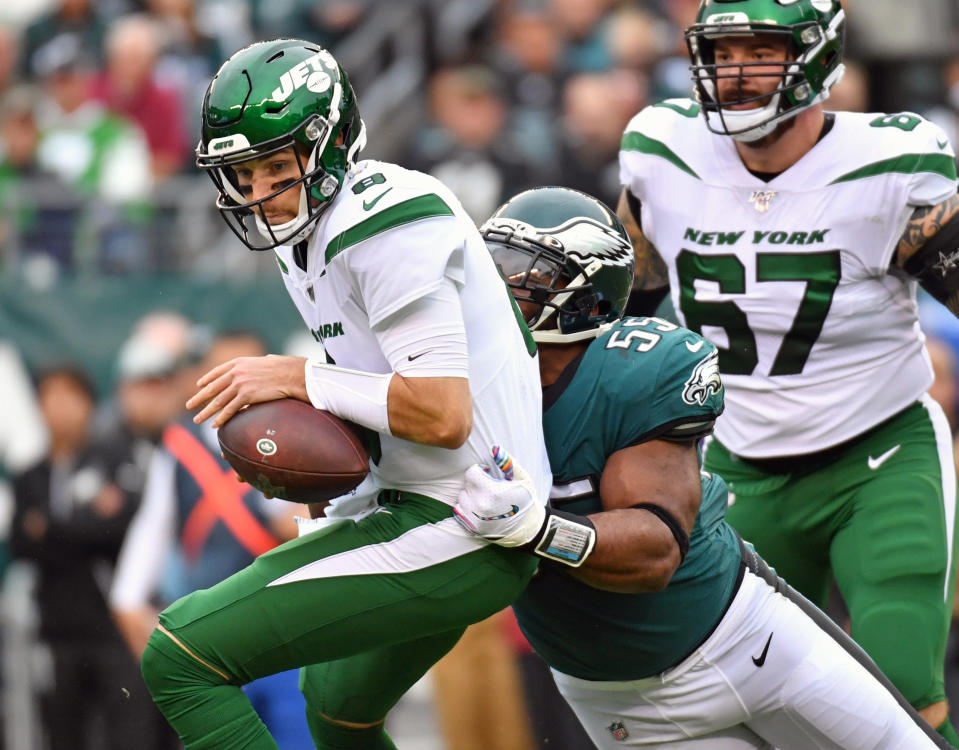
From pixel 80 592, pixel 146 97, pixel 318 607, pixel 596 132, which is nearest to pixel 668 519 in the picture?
pixel 318 607

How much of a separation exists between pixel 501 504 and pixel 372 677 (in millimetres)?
798

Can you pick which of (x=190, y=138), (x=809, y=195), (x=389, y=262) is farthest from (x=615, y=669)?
(x=190, y=138)

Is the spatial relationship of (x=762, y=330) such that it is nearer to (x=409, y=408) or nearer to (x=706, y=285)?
(x=706, y=285)

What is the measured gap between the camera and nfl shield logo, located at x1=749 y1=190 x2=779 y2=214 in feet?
15.3

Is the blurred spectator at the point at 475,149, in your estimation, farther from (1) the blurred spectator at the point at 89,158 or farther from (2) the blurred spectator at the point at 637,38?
(1) the blurred spectator at the point at 89,158

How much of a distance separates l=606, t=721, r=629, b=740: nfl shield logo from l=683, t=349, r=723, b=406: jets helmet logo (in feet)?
2.95

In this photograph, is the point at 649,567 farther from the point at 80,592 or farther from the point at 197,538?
the point at 80,592

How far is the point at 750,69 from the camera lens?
4590 millimetres

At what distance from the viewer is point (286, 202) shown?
364cm

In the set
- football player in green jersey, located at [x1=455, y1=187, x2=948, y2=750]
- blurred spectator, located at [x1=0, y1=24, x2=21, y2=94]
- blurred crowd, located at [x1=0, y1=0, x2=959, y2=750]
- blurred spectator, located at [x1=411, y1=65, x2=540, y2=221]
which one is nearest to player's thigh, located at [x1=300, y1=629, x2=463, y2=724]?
football player in green jersey, located at [x1=455, y1=187, x2=948, y2=750]

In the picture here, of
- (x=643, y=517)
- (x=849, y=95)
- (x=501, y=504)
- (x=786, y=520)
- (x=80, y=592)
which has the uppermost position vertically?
(x=501, y=504)

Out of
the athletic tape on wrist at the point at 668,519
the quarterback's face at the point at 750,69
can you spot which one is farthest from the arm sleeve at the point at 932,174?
the athletic tape on wrist at the point at 668,519

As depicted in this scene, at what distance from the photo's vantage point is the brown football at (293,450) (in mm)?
3551

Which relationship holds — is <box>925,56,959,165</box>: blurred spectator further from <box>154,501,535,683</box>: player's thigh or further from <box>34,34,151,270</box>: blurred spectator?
<box>154,501,535,683</box>: player's thigh
